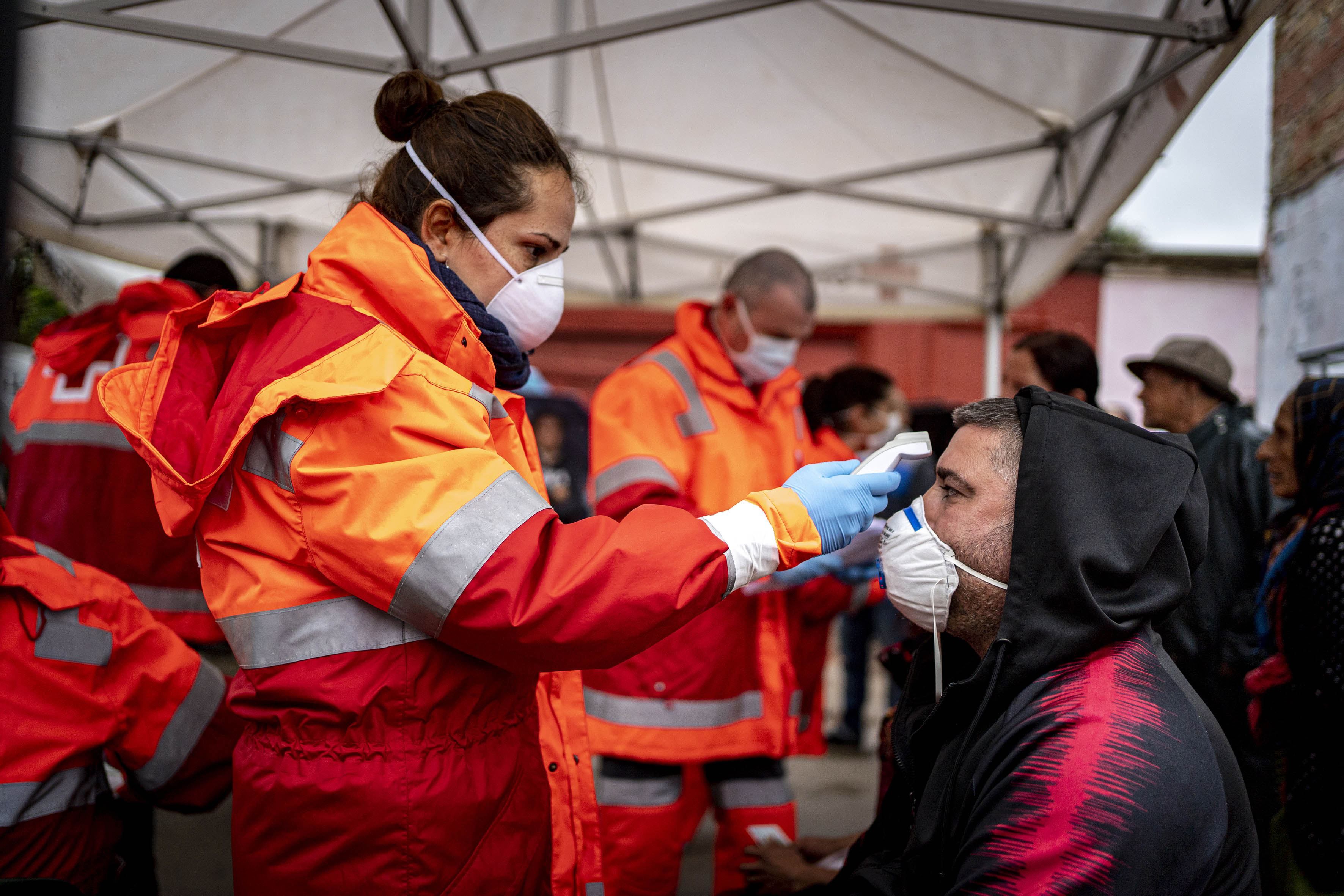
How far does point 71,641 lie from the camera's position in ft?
6.08

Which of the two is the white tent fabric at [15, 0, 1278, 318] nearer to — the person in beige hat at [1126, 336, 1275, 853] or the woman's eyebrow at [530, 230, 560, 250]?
the person in beige hat at [1126, 336, 1275, 853]

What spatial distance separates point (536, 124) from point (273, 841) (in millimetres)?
1284

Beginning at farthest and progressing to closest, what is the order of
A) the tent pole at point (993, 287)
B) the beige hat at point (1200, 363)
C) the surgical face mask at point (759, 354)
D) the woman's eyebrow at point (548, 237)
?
the tent pole at point (993, 287), the beige hat at point (1200, 363), the surgical face mask at point (759, 354), the woman's eyebrow at point (548, 237)

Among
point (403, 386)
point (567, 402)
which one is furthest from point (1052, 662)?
point (567, 402)

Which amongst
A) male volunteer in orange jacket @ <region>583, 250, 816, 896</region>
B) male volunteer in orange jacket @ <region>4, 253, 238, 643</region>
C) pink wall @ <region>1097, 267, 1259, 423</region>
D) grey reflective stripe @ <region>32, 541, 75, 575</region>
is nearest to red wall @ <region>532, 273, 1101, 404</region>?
pink wall @ <region>1097, 267, 1259, 423</region>

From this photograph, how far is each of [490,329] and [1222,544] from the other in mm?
2616

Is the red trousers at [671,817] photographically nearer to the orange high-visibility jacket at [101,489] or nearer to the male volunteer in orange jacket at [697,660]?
the male volunteer in orange jacket at [697,660]

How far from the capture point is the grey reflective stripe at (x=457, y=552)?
4.31ft

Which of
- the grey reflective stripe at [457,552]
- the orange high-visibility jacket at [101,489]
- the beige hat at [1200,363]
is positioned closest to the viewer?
the grey reflective stripe at [457,552]

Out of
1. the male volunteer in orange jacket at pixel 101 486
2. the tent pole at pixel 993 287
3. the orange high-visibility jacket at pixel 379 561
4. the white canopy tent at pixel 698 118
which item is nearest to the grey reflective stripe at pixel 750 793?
the orange high-visibility jacket at pixel 379 561

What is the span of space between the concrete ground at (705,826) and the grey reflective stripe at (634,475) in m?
1.87

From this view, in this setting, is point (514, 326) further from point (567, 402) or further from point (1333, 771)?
point (567, 402)

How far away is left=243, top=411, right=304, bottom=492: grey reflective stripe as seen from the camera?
1.38 meters

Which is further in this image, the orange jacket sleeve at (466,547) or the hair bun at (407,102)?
the hair bun at (407,102)
